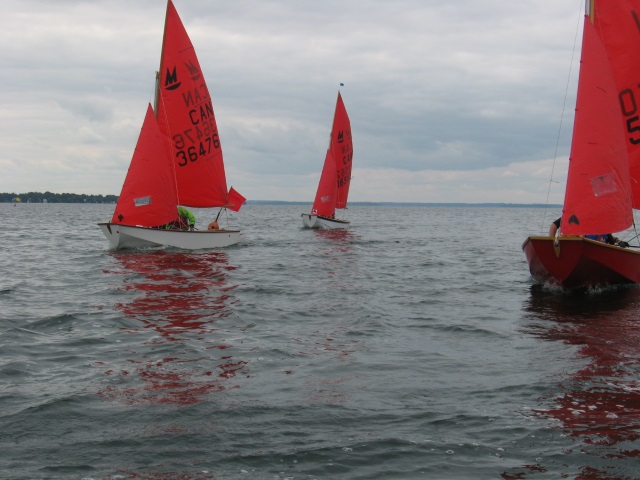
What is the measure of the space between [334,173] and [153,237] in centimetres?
2169

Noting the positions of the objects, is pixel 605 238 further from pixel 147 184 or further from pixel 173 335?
pixel 147 184

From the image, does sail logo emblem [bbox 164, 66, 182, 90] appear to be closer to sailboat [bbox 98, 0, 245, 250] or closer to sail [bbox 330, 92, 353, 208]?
sailboat [bbox 98, 0, 245, 250]

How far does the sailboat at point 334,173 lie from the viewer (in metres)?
44.9

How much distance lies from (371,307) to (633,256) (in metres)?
6.28

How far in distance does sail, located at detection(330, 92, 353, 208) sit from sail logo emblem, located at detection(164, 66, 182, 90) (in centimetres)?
1863

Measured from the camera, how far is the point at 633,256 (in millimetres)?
15648

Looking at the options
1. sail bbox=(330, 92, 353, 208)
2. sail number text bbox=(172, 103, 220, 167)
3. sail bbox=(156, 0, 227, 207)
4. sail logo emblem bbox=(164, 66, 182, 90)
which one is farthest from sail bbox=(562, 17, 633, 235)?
sail bbox=(330, 92, 353, 208)

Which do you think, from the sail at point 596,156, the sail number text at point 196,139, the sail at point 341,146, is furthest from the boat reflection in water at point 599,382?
the sail at point 341,146

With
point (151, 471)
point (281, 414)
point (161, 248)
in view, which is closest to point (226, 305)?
point (281, 414)

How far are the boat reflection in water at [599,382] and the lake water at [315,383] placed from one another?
0.03 metres

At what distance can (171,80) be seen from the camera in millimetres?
27438

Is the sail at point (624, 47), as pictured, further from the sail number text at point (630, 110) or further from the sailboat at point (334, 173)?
the sailboat at point (334, 173)

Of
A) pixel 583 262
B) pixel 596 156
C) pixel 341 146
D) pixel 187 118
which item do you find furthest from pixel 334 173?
pixel 583 262

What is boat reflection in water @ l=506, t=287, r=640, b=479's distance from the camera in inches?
240
